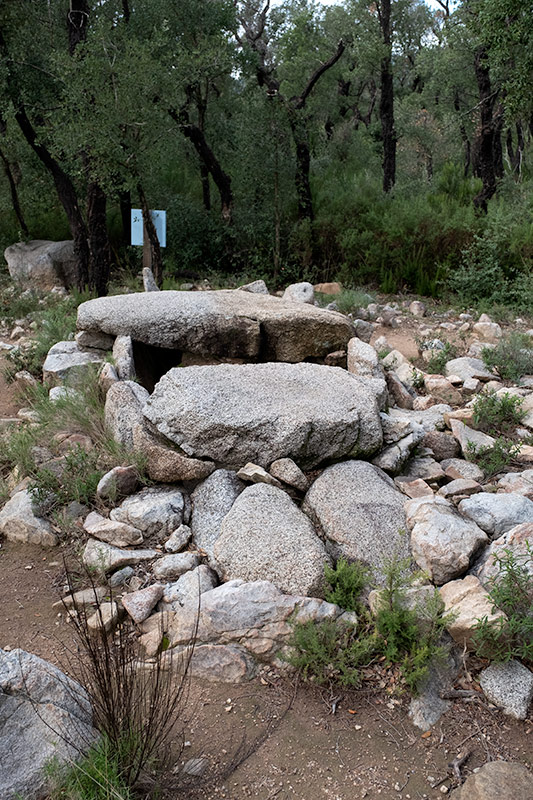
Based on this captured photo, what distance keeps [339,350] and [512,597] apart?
10.6ft

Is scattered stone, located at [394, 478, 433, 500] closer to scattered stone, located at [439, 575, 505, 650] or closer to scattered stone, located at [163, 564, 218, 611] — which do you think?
scattered stone, located at [439, 575, 505, 650]

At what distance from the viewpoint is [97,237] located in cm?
895

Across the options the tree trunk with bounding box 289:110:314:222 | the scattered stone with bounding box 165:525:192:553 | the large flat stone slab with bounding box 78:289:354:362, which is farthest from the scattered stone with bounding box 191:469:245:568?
the tree trunk with bounding box 289:110:314:222

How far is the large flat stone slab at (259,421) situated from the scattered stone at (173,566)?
670 millimetres

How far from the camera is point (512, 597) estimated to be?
111 inches

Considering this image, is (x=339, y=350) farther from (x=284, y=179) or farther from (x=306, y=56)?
(x=306, y=56)

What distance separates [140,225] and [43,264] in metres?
2.92

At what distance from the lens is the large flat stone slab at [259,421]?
3.91 metres

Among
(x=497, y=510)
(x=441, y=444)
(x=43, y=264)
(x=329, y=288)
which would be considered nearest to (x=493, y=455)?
(x=441, y=444)

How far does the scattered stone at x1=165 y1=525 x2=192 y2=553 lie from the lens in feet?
12.0

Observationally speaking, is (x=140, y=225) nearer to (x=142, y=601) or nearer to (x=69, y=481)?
(x=69, y=481)

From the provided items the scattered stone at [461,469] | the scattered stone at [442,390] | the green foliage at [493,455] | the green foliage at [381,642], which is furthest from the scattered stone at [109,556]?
the scattered stone at [442,390]

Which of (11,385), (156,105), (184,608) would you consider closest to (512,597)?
(184,608)

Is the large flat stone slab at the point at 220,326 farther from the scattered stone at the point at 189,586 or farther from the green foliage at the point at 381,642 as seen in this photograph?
the green foliage at the point at 381,642
